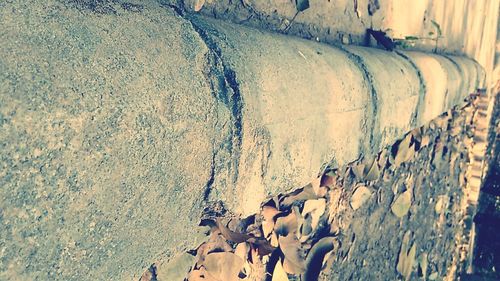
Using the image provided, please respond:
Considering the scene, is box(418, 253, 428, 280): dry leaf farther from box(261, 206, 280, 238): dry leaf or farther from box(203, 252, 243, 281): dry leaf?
box(203, 252, 243, 281): dry leaf

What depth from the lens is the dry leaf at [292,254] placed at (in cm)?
127

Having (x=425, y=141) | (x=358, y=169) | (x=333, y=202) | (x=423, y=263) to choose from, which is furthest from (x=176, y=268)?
(x=423, y=263)

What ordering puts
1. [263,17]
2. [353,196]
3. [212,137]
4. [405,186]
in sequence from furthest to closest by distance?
[405,186], [353,196], [263,17], [212,137]

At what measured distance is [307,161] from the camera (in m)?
0.98

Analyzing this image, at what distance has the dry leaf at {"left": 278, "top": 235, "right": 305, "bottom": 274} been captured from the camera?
4.17 feet

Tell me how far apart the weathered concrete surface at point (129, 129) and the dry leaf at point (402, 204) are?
45.6 inches

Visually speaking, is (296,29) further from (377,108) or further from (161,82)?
(161,82)

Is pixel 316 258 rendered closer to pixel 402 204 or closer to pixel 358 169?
pixel 358 169

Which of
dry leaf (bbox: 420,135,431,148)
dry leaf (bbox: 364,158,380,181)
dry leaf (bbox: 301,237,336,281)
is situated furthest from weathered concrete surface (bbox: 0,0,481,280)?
dry leaf (bbox: 420,135,431,148)

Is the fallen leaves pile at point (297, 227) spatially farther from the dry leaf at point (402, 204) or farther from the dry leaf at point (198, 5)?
the dry leaf at point (198, 5)

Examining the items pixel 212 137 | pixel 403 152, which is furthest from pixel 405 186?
pixel 212 137

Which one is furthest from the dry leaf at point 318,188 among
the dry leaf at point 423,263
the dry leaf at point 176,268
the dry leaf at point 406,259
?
the dry leaf at point 423,263

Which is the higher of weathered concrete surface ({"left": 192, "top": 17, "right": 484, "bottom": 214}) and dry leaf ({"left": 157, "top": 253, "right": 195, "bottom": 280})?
weathered concrete surface ({"left": 192, "top": 17, "right": 484, "bottom": 214})

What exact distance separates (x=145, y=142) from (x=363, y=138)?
827 mm
